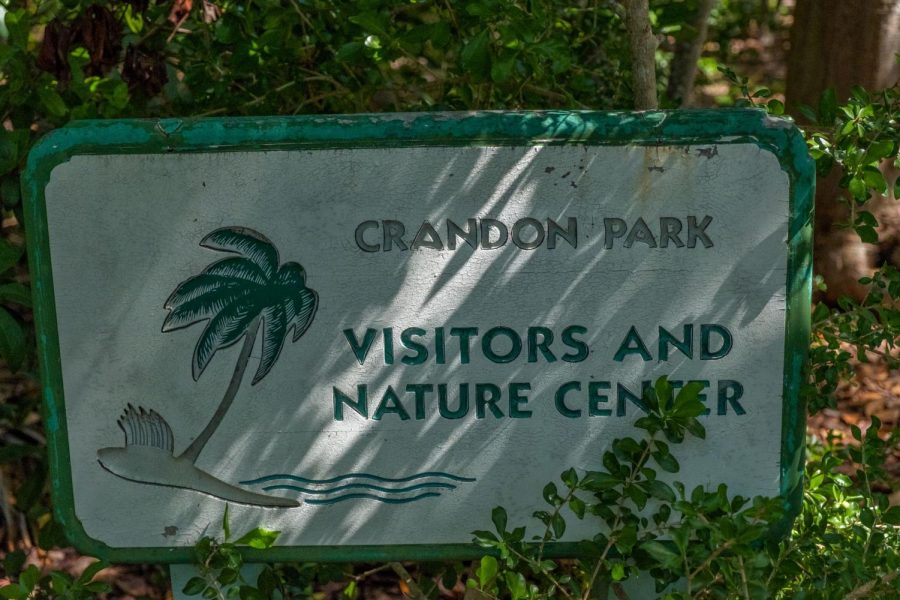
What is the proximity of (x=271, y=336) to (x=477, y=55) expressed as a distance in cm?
79

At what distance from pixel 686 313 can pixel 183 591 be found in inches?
48.7

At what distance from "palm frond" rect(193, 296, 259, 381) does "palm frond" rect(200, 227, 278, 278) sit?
0.09 meters

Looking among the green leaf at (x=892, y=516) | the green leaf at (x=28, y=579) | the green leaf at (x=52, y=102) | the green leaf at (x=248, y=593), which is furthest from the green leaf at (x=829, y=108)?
the green leaf at (x=28, y=579)

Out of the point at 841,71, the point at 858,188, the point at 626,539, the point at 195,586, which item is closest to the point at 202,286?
the point at 195,586

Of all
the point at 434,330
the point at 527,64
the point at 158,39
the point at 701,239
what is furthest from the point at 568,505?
the point at 158,39

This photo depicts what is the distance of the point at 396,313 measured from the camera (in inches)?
91.8

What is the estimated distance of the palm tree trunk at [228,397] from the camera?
7.69 feet

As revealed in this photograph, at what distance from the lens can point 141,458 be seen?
94.7 inches

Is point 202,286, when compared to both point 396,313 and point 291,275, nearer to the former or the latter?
point 291,275

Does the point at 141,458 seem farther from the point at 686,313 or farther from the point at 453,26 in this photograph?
the point at 453,26

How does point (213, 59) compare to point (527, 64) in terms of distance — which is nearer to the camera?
point (527, 64)

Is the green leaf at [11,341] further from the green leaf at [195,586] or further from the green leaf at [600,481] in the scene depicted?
the green leaf at [600,481]

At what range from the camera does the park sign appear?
226 cm

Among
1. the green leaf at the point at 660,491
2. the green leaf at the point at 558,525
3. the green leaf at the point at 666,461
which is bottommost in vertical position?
the green leaf at the point at 558,525
